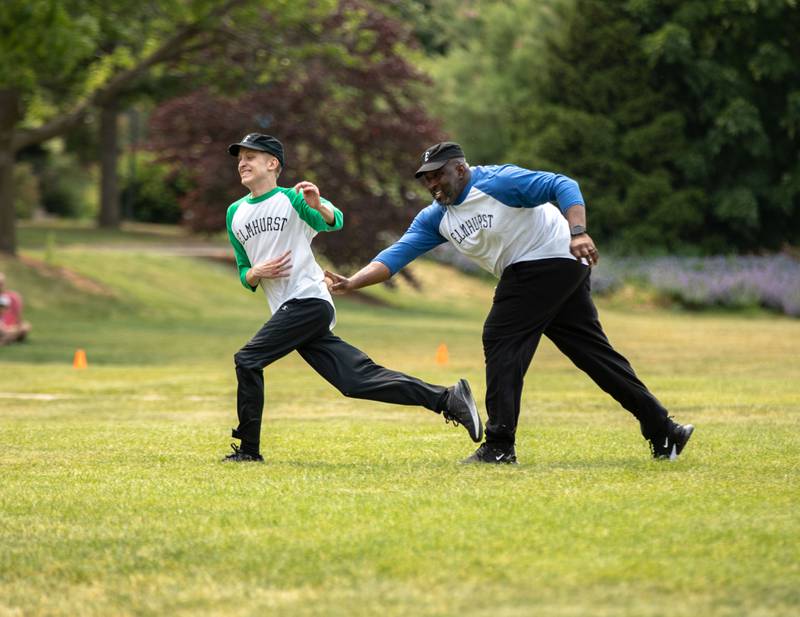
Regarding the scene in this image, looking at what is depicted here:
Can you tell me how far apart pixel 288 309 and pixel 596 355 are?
5.95ft

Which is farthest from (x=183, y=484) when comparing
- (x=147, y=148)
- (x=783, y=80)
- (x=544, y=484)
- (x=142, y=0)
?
(x=783, y=80)

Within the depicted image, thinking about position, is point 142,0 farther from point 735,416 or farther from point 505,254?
point 505,254

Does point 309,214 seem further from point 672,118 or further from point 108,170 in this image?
point 108,170

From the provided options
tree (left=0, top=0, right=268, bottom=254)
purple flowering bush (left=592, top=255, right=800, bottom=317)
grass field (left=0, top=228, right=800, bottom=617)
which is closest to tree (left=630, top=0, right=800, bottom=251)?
purple flowering bush (left=592, top=255, right=800, bottom=317)

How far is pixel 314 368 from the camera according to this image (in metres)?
8.61

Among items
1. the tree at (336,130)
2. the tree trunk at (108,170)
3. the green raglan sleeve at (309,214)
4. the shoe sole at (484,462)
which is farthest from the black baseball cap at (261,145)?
the tree trunk at (108,170)

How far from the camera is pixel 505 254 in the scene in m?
8.25

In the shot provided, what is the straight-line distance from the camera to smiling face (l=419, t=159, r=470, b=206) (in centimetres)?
804

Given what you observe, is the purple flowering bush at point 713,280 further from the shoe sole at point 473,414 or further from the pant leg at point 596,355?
the shoe sole at point 473,414

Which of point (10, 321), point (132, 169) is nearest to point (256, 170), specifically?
point (10, 321)

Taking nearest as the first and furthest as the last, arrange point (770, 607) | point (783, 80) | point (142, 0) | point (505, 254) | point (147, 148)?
1. point (770, 607)
2. point (505, 254)
3. point (142, 0)
4. point (147, 148)
5. point (783, 80)

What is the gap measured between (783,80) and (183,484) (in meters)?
40.8

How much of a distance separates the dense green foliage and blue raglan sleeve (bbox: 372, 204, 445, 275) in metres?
36.1

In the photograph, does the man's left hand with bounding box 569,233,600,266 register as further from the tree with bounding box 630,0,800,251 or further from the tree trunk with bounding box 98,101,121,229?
the tree trunk with bounding box 98,101,121,229
